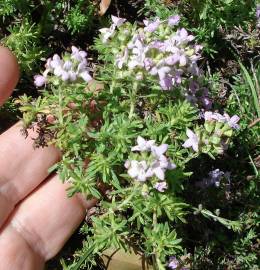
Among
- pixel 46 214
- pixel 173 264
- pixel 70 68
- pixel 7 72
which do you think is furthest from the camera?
pixel 46 214

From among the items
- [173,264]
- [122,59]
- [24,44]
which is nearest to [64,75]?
[122,59]

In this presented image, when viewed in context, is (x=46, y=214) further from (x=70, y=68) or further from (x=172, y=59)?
(x=172, y=59)

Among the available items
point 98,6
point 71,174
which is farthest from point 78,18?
point 71,174

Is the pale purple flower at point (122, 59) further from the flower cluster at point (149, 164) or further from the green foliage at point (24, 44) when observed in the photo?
the green foliage at point (24, 44)

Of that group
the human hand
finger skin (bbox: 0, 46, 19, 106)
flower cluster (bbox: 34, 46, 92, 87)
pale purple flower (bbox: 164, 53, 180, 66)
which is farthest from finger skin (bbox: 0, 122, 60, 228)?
pale purple flower (bbox: 164, 53, 180, 66)

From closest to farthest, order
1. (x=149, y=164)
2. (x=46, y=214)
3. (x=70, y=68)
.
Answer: (x=149, y=164)
(x=70, y=68)
(x=46, y=214)

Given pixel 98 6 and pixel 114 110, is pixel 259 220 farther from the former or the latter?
pixel 98 6

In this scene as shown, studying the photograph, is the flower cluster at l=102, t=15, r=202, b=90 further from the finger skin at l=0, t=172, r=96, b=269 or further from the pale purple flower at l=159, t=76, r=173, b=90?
the finger skin at l=0, t=172, r=96, b=269
